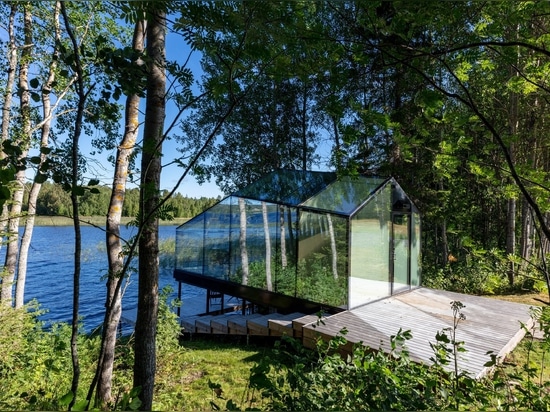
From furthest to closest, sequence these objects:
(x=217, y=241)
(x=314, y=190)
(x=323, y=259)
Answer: (x=217, y=241)
(x=314, y=190)
(x=323, y=259)

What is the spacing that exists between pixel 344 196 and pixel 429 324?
2.26m

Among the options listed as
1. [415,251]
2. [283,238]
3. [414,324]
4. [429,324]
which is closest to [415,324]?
[414,324]

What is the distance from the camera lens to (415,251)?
6711 mm

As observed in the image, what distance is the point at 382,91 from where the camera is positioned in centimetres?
797

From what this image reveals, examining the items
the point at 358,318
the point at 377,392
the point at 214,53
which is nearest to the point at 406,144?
the point at 214,53

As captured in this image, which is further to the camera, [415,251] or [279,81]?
[415,251]

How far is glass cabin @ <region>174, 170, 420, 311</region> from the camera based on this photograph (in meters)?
5.20

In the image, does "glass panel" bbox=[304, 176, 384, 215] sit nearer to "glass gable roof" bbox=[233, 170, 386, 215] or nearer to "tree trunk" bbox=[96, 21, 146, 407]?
"glass gable roof" bbox=[233, 170, 386, 215]

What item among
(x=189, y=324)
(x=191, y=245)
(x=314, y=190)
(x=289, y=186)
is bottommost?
(x=189, y=324)

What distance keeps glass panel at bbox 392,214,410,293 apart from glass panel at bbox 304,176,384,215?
0.92 meters

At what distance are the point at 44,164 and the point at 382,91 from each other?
8107 mm

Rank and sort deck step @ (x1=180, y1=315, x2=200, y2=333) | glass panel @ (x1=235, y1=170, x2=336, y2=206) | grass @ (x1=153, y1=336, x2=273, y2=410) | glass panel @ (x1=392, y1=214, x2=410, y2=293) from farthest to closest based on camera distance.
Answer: deck step @ (x1=180, y1=315, x2=200, y2=333) → glass panel @ (x1=392, y1=214, x2=410, y2=293) → glass panel @ (x1=235, y1=170, x2=336, y2=206) → grass @ (x1=153, y1=336, x2=273, y2=410)

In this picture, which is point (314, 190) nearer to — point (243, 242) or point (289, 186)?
point (289, 186)

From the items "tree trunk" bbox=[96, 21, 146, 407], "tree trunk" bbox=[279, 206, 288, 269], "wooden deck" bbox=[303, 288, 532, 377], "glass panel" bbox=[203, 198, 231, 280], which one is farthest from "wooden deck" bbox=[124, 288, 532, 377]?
"tree trunk" bbox=[96, 21, 146, 407]
